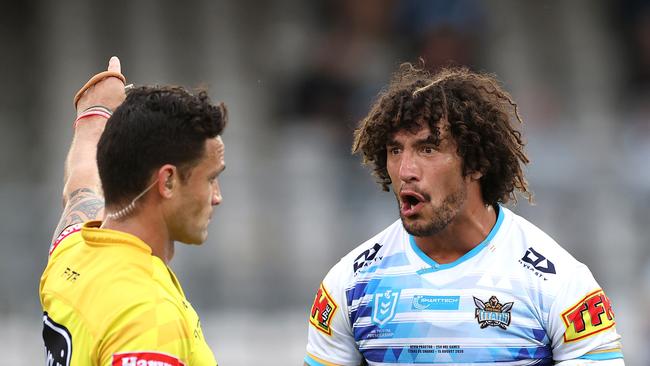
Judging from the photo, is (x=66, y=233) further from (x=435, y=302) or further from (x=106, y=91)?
(x=435, y=302)

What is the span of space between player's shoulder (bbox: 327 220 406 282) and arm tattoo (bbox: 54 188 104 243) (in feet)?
3.55

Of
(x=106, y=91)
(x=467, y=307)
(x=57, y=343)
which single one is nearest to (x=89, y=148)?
(x=106, y=91)

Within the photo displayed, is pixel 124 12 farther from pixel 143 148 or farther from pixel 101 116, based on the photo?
pixel 143 148

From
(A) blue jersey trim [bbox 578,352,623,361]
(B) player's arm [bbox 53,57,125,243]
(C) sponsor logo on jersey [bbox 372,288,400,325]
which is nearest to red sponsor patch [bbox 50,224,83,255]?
(B) player's arm [bbox 53,57,125,243]

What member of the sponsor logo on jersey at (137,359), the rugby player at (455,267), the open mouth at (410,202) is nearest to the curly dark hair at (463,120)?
the rugby player at (455,267)

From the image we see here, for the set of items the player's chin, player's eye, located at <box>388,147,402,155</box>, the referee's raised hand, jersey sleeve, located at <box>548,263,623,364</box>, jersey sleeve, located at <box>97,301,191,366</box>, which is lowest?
jersey sleeve, located at <box>97,301,191,366</box>

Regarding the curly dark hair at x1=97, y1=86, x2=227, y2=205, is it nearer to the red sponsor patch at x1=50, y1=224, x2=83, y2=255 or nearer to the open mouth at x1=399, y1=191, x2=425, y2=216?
the red sponsor patch at x1=50, y1=224, x2=83, y2=255

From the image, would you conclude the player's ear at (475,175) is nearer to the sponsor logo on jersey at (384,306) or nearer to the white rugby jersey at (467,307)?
the white rugby jersey at (467,307)

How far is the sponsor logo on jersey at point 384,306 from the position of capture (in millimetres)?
5238

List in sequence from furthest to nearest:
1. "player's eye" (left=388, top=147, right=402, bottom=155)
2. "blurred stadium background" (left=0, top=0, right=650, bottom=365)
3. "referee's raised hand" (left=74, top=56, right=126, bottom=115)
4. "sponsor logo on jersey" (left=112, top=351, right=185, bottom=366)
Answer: "blurred stadium background" (left=0, top=0, right=650, bottom=365), "referee's raised hand" (left=74, top=56, right=126, bottom=115), "player's eye" (left=388, top=147, right=402, bottom=155), "sponsor logo on jersey" (left=112, top=351, right=185, bottom=366)

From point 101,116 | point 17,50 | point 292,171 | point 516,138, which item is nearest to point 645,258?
point 292,171

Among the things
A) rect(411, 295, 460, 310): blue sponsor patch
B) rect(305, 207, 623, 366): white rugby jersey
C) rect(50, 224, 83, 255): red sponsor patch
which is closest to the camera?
rect(50, 224, 83, 255): red sponsor patch

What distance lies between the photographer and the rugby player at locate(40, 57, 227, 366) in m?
Result: 4.22

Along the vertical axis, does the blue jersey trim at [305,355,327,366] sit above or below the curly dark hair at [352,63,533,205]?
below
